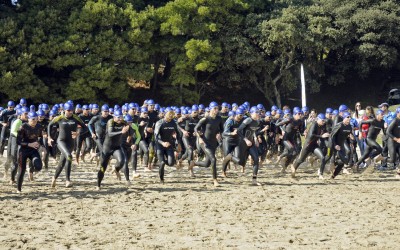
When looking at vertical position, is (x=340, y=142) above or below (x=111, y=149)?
above

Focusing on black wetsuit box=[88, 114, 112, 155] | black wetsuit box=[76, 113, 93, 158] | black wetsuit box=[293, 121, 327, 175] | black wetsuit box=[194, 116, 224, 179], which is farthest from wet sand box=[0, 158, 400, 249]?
black wetsuit box=[76, 113, 93, 158]

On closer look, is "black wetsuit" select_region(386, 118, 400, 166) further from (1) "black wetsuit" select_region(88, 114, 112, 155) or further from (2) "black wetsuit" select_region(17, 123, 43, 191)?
(2) "black wetsuit" select_region(17, 123, 43, 191)

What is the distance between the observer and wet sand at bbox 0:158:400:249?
8.55 metres

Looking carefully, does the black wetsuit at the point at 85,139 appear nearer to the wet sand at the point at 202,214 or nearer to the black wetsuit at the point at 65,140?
the wet sand at the point at 202,214

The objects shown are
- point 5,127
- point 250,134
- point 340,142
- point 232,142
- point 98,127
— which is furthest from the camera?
point 5,127

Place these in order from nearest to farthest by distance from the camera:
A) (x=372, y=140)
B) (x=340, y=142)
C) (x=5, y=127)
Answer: (x=340, y=142), (x=372, y=140), (x=5, y=127)

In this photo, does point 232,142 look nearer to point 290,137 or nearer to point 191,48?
point 290,137

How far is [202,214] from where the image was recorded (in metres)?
10.7

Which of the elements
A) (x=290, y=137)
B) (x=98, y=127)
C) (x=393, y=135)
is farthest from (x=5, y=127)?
(x=393, y=135)

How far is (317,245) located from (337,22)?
36.6 m

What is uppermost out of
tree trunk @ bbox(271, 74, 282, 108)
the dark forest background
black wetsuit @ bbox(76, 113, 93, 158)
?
the dark forest background

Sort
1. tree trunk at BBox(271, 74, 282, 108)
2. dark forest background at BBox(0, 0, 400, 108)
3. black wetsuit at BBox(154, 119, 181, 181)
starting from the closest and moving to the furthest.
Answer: black wetsuit at BBox(154, 119, 181, 181), dark forest background at BBox(0, 0, 400, 108), tree trunk at BBox(271, 74, 282, 108)

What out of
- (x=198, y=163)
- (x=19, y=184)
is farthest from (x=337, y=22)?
(x=19, y=184)

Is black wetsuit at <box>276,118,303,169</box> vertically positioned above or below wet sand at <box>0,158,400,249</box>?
above
